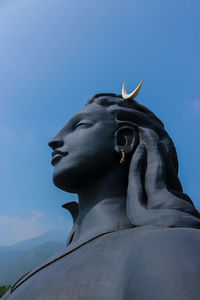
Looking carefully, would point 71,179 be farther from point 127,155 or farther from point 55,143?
point 127,155

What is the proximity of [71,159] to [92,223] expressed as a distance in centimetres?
86

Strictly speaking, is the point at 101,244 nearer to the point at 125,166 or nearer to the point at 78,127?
the point at 125,166

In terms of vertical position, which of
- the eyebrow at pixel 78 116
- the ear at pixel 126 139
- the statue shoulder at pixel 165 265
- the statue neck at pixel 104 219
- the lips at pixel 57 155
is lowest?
the statue shoulder at pixel 165 265

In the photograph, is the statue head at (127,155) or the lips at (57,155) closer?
the statue head at (127,155)

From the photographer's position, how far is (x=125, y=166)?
4.39m

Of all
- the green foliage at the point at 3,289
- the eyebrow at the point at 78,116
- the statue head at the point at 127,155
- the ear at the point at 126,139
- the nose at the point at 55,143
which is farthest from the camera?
the green foliage at the point at 3,289

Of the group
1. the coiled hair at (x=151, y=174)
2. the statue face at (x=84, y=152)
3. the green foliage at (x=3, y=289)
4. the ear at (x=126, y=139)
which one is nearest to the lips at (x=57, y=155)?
the statue face at (x=84, y=152)

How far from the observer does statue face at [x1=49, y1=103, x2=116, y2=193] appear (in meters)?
4.22

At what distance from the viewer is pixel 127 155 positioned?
14.4 ft

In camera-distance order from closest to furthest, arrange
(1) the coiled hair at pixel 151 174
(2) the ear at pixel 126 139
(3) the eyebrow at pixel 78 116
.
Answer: (1) the coiled hair at pixel 151 174
(2) the ear at pixel 126 139
(3) the eyebrow at pixel 78 116

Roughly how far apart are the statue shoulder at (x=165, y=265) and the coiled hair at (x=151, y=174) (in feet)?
1.44

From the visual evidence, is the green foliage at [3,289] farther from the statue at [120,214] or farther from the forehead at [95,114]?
the forehead at [95,114]

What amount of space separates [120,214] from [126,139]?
3.58ft

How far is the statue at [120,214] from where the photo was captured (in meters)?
2.42
